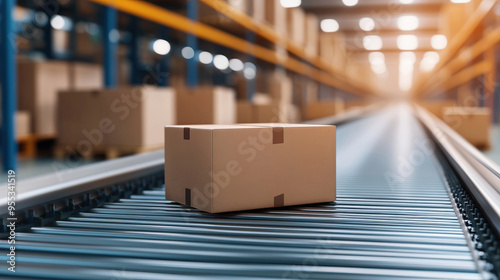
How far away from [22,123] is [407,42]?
2156cm

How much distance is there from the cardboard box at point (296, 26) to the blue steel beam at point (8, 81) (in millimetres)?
8001

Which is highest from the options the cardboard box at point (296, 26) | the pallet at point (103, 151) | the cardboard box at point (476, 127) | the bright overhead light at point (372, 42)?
the bright overhead light at point (372, 42)

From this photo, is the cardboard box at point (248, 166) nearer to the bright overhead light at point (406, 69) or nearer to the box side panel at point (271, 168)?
the box side panel at point (271, 168)

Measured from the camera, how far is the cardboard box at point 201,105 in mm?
6715

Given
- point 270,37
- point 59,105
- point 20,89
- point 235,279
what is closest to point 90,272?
point 235,279

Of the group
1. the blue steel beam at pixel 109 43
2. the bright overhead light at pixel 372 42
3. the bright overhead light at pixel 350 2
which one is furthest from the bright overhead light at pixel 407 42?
the blue steel beam at pixel 109 43

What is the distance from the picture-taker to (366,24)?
19.0m

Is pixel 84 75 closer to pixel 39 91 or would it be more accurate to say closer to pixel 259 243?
pixel 39 91

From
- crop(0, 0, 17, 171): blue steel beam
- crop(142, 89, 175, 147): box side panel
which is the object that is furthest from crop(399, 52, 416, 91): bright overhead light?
crop(0, 0, 17, 171): blue steel beam

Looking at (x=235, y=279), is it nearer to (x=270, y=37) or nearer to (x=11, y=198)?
(x=11, y=198)

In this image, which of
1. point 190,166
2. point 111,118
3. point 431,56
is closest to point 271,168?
point 190,166

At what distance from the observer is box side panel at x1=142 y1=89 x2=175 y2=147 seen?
5.09m

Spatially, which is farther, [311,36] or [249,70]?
[311,36]

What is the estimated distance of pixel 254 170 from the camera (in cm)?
227
